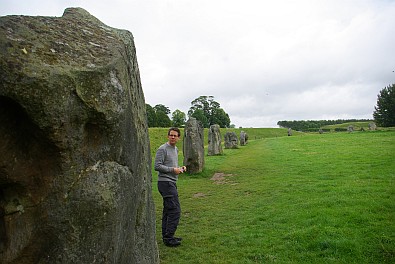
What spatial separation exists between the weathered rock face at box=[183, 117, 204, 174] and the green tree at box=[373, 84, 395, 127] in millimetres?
56057

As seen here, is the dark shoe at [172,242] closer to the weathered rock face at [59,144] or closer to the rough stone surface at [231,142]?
the weathered rock face at [59,144]

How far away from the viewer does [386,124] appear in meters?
63.7

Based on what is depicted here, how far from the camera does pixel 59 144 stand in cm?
337

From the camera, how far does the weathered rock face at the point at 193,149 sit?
18.9m

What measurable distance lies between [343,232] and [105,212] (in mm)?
6056

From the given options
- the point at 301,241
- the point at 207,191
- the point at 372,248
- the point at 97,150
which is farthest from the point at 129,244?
the point at 207,191

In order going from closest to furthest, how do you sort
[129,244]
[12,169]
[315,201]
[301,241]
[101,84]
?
[12,169], [101,84], [129,244], [301,241], [315,201]

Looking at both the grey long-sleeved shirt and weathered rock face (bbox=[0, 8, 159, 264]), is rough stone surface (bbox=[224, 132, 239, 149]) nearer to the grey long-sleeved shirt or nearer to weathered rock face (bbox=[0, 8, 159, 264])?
the grey long-sleeved shirt

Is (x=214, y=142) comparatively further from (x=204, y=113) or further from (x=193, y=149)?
(x=204, y=113)

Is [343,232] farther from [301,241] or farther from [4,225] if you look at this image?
[4,225]

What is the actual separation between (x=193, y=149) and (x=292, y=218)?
33.2 feet

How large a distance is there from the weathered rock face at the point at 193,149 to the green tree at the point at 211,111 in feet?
323

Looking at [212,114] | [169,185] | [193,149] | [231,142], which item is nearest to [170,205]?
[169,185]

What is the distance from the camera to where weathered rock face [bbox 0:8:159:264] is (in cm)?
321
